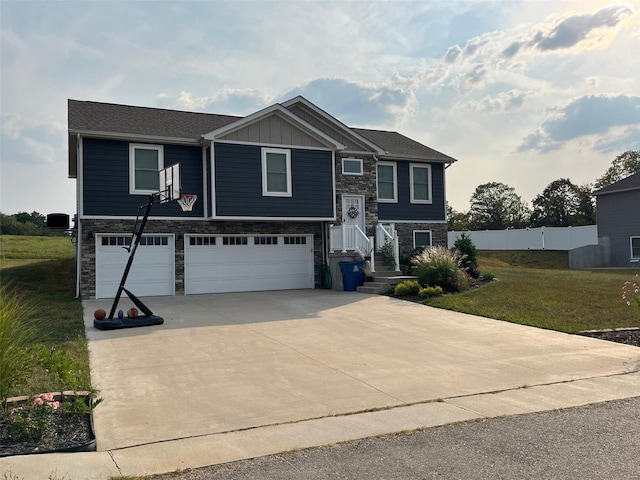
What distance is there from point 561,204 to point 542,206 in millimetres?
1934

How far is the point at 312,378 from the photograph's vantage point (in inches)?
291

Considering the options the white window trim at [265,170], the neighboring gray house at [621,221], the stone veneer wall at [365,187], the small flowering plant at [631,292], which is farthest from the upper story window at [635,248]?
the white window trim at [265,170]

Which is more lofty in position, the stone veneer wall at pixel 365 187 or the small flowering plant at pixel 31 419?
the stone veneer wall at pixel 365 187

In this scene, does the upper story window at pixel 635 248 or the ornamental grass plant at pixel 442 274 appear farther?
the upper story window at pixel 635 248

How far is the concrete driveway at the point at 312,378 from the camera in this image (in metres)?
5.27

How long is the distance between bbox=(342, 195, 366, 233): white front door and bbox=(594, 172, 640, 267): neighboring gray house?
1675cm

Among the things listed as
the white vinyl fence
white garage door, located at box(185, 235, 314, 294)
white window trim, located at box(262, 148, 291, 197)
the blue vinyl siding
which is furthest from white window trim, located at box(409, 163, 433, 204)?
the white vinyl fence

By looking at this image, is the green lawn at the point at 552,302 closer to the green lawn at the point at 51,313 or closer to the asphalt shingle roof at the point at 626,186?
the green lawn at the point at 51,313

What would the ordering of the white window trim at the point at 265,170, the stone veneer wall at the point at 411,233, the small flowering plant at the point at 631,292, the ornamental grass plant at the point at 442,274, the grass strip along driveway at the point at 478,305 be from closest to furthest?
the grass strip along driveway at the point at 478,305 → the small flowering plant at the point at 631,292 → the ornamental grass plant at the point at 442,274 → the white window trim at the point at 265,170 → the stone veneer wall at the point at 411,233

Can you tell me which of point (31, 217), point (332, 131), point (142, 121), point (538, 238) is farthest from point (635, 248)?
point (31, 217)

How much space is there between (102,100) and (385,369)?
51.2 ft

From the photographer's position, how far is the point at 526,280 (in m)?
17.8

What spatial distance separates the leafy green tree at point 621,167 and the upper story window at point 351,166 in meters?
42.1

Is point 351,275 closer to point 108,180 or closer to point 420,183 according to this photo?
point 420,183
